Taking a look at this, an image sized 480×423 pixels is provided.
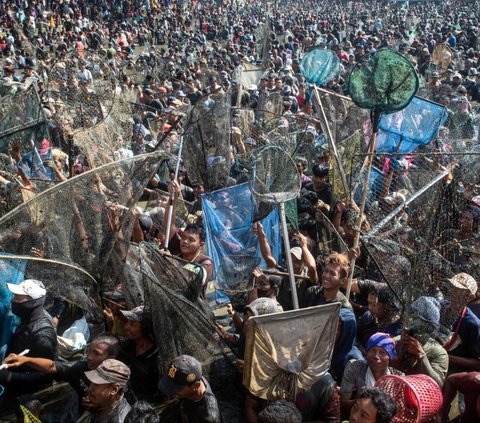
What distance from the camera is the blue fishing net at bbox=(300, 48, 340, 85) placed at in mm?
8609

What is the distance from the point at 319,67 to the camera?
868cm

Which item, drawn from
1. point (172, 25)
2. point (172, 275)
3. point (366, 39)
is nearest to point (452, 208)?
point (172, 275)

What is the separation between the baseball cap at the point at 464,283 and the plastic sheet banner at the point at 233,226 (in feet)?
6.43

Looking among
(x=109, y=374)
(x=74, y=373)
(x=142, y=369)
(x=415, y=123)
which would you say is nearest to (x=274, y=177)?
(x=142, y=369)

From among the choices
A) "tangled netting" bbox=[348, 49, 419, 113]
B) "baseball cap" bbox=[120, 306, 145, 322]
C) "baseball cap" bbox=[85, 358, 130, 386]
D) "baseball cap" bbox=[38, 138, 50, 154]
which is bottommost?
"baseball cap" bbox=[38, 138, 50, 154]

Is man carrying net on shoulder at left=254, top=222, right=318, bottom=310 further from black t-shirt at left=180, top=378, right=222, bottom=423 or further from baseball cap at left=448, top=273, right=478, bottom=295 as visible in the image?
black t-shirt at left=180, top=378, right=222, bottom=423

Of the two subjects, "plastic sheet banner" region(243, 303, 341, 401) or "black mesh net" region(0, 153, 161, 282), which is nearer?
"plastic sheet banner" region(243, 303, 341, 401)

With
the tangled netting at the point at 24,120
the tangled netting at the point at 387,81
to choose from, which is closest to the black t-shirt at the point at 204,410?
the tangled netting at the point at 387,81

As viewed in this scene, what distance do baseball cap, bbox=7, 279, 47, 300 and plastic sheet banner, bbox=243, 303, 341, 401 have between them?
1.70m

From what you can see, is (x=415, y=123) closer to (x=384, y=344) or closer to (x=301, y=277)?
(x=301, y=277)

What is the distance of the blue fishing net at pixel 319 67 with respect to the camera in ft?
28.2

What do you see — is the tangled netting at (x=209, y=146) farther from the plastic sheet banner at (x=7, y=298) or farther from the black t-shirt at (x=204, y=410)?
the black t-shirt at (x=204, y=410)

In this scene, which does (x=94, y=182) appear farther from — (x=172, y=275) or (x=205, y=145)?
(x=205, y=145)

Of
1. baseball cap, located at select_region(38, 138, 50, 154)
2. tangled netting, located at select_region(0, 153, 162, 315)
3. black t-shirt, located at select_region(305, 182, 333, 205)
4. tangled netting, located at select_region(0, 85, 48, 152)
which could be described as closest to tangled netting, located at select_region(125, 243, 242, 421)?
tangled netting, located at select_region(0, 153, 162, 315)
